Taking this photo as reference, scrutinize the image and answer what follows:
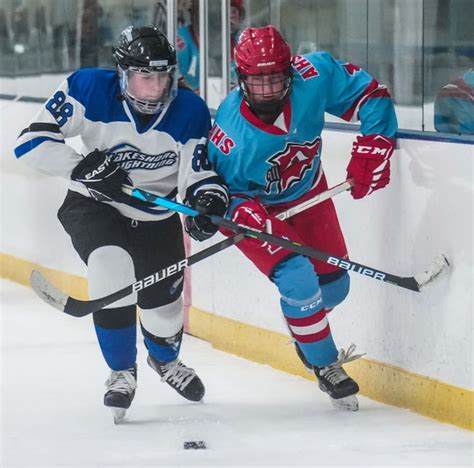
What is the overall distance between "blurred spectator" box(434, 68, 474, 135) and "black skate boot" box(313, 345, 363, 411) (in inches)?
28.6

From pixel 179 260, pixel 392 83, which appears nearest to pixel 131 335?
pixel 179 260

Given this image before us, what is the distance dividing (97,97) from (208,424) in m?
0.94

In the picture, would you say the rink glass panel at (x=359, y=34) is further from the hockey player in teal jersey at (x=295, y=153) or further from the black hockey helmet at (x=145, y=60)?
the black hockey helmet at (x=145, y=60)

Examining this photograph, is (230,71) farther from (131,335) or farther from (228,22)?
(131,335)

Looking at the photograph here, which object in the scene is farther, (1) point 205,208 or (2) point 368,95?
(2) point 368,95

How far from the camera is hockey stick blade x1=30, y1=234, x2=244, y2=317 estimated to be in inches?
Answer: 149

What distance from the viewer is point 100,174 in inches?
147

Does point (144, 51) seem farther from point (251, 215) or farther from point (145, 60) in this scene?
point (251, 215)

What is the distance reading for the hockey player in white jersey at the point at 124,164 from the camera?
12.3 feet

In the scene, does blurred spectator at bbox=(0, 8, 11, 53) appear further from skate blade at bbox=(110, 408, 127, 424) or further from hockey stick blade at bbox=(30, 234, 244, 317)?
skate blade at bbox=(110, 408, 127, 424)

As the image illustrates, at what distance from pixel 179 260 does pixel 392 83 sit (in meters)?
Result: 0.90

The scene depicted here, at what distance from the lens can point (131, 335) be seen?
3902 millimetres

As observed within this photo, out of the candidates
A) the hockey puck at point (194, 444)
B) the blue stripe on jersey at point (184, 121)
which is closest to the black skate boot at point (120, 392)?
the hockey puck at point (194, 444)

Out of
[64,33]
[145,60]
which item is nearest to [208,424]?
[145,60]
